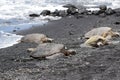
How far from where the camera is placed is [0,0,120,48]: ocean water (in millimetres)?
14307

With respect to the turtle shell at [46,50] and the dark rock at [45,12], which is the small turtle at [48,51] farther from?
the dark rock at [45,12]

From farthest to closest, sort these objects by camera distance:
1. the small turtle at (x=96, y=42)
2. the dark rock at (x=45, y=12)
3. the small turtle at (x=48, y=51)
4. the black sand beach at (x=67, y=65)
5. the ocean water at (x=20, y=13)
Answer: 1. the dark rock at (x=45, y=12)
2. the ocean water at (x=20, y=13)
3. the small turtle at (x=96, y=42)
4. the small turtle at (x=48, y=51)
5. the black sand beach at (x=67, y=65)

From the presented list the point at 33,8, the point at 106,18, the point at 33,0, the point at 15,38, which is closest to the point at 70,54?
the point at 15,38

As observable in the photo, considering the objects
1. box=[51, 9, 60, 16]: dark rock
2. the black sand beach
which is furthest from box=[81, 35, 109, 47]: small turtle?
box=[51, 9, 60, 16]: dark rock

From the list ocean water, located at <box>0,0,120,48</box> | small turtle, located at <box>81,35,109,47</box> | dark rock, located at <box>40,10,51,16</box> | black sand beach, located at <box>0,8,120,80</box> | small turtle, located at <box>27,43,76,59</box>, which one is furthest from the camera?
dark rock, located at <box>40,10,51,16</box>

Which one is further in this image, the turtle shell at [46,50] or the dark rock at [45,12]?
the dark rock at [45,12]

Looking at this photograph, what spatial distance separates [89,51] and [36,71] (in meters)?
2.05

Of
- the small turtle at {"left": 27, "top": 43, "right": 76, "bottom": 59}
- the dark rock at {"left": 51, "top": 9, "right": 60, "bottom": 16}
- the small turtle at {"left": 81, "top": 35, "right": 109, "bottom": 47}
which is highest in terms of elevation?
the small turtle at {"left": 27, "top": 43, "right": 76, "bottom": 59}

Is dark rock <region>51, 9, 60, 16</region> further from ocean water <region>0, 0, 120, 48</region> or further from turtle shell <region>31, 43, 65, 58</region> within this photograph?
turtle shell <region>31, 43, 65, 58</region>

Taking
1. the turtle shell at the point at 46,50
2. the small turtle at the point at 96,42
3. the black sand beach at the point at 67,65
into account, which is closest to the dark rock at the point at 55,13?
the black sand beach at the point at 67,65

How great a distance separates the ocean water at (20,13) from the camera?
1431 cm

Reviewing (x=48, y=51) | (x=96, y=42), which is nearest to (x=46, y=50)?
(x=48, y=51)

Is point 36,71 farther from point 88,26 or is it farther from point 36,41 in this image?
point 88,26

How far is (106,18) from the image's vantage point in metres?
18.3
